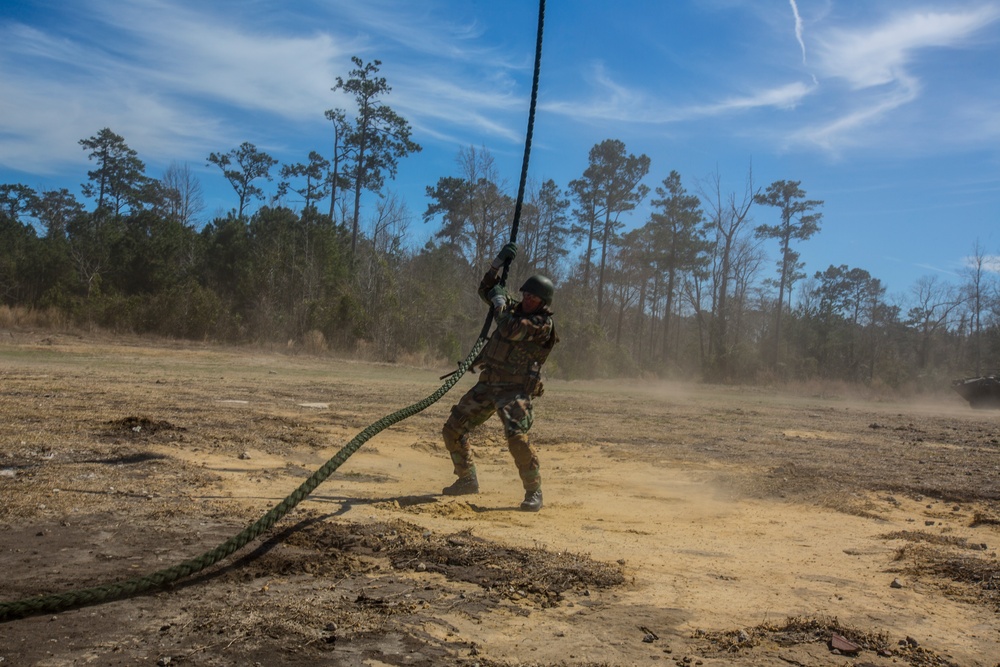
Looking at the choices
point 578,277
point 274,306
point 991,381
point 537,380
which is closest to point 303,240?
point 274,306

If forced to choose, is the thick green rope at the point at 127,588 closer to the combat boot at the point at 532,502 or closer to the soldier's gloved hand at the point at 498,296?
the combat boot at the point at 532,502

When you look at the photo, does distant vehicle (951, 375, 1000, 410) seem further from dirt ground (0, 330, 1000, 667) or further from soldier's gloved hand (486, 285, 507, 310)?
soldier's gloved hand (486, 285, 507, 310)

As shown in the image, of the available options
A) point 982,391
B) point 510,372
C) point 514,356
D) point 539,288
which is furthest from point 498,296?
point 982,391

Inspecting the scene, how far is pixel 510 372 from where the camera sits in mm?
7266

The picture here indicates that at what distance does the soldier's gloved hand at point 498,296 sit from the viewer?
7062 millimetres

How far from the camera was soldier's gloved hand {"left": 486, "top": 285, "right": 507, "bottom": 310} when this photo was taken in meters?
7.06

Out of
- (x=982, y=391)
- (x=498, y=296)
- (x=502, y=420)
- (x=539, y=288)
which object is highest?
(x=539, y=288)

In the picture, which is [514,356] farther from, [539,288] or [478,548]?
[478,548]

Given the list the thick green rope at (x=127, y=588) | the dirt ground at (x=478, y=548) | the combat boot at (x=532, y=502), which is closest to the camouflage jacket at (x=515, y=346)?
the combat boot at (x=532, y=502)

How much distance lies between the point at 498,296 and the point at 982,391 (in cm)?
2977

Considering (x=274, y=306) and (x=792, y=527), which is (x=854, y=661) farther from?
(x=274, y=306)

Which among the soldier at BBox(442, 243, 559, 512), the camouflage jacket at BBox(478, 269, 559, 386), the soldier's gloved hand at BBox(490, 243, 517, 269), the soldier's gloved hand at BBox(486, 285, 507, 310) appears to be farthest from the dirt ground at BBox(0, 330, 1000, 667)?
the soldier's gloved hand at BBox(490, 243, 517, 269)

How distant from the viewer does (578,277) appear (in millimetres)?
53344

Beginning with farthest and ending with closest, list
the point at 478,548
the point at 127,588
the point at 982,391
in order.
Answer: the point at 982,391 < the point at 478,548 < the point at 127,588
